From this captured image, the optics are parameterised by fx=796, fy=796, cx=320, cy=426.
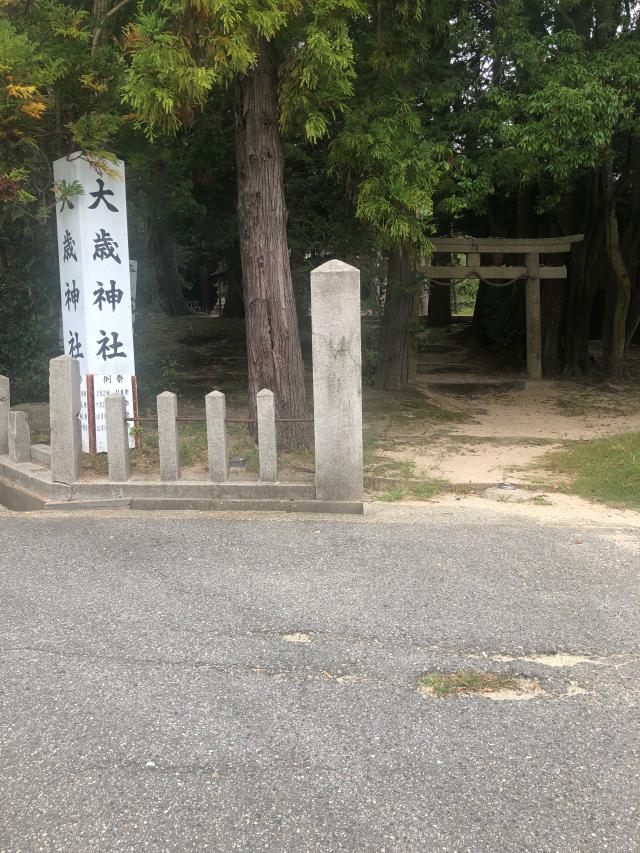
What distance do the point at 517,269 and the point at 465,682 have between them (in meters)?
12.4

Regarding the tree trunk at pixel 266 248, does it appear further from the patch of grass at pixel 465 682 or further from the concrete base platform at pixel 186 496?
the patch of grass at pixel 465 682

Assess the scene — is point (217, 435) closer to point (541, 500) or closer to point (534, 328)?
point (541, 500)

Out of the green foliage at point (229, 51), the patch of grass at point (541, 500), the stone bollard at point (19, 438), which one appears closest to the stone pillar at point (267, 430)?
the patch of grass at point (541, 500)

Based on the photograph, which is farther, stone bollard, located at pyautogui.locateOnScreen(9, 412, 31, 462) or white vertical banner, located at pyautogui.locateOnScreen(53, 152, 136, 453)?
white vertical banner, located at pyautogui.locateOnScreen(53, 152, 136, 453)

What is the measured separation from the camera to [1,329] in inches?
438

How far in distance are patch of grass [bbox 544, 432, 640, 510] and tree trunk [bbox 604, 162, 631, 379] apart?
5.61 m

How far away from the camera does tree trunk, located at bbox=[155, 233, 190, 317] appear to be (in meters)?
22.5

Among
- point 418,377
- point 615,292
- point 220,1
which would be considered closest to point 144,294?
point 418,377

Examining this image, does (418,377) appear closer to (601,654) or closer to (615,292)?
(615,292)

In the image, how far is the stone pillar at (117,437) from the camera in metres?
6.77

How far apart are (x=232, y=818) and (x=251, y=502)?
4.04 meters

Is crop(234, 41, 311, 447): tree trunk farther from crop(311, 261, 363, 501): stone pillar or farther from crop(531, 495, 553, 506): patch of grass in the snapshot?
crop(531, 495, 553, 506): patch of grass

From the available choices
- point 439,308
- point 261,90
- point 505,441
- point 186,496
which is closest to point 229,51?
point 261,90

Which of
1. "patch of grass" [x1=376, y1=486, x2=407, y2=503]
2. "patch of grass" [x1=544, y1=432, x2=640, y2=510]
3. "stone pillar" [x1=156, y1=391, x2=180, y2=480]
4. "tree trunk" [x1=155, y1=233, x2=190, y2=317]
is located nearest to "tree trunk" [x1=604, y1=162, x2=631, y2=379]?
"patch of grass" [x1=544, y1=432, x2=640, y2=510]
